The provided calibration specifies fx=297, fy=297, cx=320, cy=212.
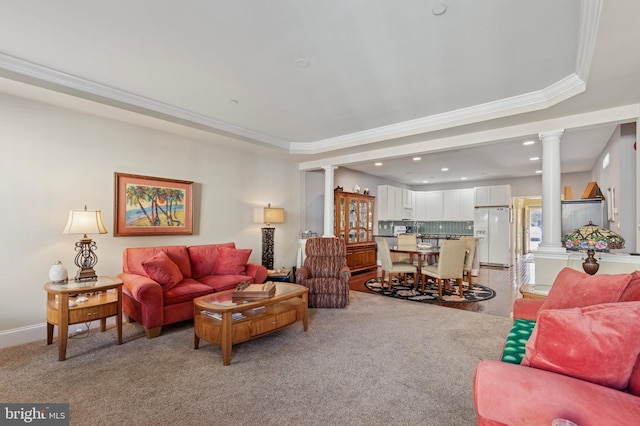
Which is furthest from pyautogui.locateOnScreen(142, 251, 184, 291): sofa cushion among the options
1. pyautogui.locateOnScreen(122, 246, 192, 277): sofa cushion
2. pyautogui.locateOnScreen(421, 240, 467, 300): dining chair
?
pyautogui.locateOnScreen(421, 240, 467, 300): dining chair

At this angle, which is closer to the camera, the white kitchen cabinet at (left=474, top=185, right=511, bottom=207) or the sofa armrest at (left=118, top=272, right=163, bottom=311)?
the sofa armrest at (left=118, top=272, right=163, bottom=311)

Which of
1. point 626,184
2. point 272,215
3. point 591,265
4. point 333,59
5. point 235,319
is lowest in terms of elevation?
point 235,319

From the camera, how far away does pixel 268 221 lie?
16.7ft

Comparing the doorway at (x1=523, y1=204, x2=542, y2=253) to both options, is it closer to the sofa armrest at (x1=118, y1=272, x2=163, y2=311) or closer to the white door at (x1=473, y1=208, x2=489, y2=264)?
the white door at (x1=473, y1=208, x2=489, y2=264)

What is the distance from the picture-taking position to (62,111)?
3309 mm

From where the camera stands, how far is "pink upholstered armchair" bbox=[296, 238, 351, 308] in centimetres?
417

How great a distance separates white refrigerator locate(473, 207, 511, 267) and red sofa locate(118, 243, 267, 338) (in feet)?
22.2

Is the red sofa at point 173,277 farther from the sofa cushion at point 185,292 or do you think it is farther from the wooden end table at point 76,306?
the wooden end table at point 76,306

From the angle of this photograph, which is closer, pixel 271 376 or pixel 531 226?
pixel 271 376

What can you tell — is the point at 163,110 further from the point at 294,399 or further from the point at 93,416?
the point at 294,399

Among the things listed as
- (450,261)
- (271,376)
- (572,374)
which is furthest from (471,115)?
(271,376)

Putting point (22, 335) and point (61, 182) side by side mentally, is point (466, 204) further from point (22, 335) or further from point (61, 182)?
point (22, 335)

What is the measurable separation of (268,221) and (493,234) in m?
6.65

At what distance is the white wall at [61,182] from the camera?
3.00 m
